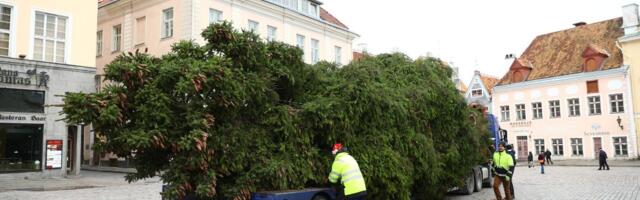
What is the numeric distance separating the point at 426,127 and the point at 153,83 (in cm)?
687

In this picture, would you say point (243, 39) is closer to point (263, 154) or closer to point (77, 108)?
point (263, 154)

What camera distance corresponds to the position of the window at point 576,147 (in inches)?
1628

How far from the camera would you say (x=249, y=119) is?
9430 millimetres

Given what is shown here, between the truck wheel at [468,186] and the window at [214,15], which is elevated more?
the window at [214,15]

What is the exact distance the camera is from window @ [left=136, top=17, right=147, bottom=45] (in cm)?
3005

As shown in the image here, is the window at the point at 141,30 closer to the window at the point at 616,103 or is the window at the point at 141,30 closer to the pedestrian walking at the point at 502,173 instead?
the pedestrian walking at the point at 502,173

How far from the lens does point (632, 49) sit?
38812 millimetres

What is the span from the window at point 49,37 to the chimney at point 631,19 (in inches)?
1508

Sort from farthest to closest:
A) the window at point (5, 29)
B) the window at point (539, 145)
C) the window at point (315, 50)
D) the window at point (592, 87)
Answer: the window at point (539, 145), the window at point (592, 87), the window at point (315, 50), the window at point (5, 29)

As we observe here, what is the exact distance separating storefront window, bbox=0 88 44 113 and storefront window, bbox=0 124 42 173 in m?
0.65

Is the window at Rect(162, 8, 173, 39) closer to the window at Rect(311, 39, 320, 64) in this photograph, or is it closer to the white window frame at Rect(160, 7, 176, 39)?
the white window frame at Rect(160, 7, 176, 39)

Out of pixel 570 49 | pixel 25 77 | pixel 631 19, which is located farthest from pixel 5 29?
pixel 631 19

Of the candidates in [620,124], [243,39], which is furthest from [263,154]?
[620,124]

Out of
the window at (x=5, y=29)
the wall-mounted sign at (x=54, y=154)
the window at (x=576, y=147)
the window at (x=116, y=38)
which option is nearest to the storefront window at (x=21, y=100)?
the wall-mounted sign at (x=54, y=154)
